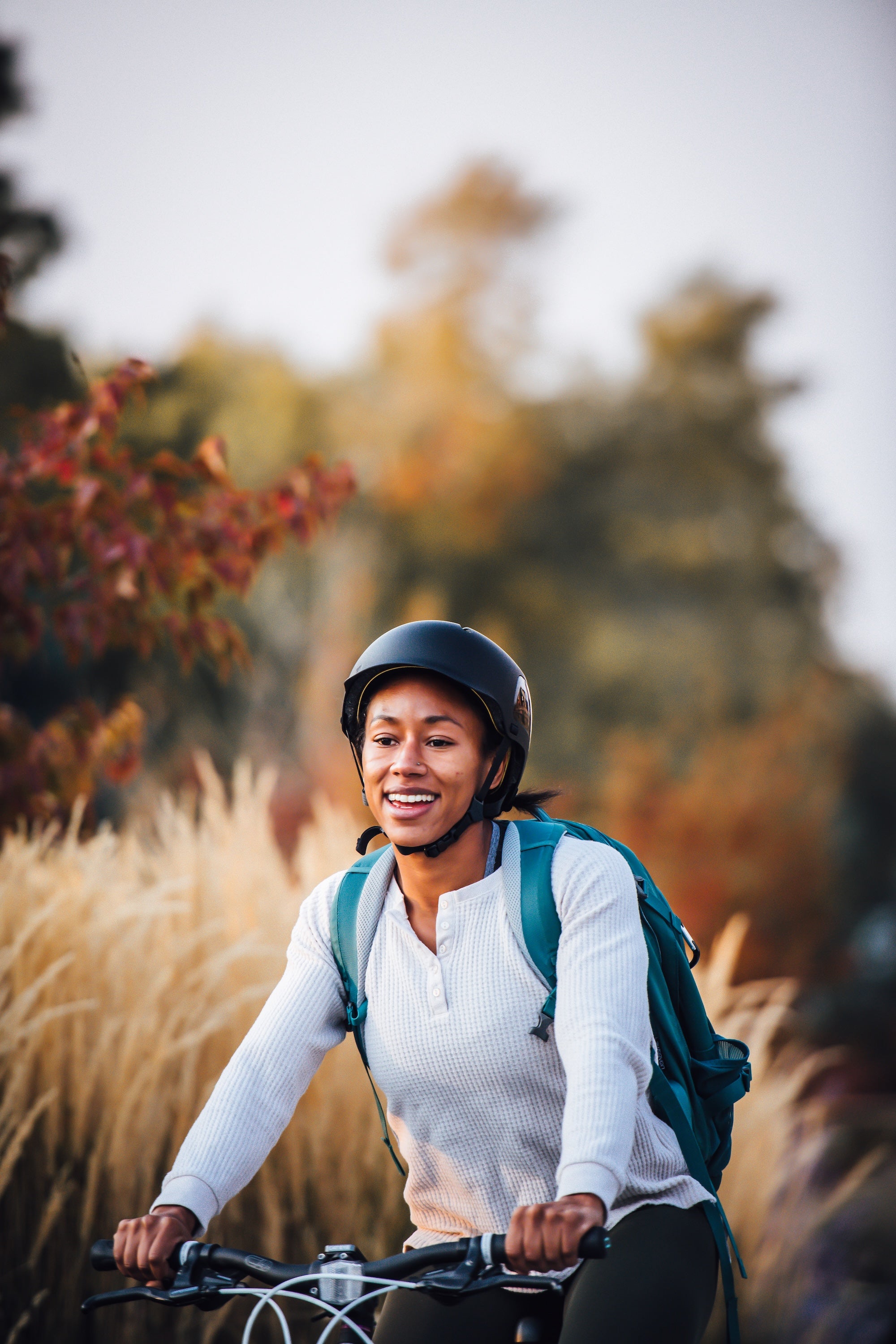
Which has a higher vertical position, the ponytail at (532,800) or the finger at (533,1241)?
the ponytail at (532,800)

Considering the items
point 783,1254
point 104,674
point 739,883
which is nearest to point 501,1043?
point 783,1254

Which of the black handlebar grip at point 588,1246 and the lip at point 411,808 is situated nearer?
the black handlebar grip at point 588,1246

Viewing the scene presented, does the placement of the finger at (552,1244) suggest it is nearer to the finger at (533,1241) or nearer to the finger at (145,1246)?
the finger at (533,1241)

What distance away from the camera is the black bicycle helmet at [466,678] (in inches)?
86.8

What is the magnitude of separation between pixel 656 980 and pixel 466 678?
2.09 feet

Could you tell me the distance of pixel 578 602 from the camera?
1614cm

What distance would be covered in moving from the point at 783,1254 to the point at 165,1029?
242cm

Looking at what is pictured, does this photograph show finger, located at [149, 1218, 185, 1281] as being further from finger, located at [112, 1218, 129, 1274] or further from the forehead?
the forehead

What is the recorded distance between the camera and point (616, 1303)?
1866mm

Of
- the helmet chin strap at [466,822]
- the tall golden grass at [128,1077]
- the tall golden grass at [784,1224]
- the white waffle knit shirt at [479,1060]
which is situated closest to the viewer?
the white waffle knit shirt at [479,1060]

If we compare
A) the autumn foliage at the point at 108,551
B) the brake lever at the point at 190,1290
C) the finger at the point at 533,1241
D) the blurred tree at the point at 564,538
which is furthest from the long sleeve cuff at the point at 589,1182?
the blurred tree at the point at 564,538

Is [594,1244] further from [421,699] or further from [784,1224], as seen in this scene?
[784,1224]

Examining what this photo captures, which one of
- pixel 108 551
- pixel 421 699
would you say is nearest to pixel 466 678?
pixel 421 699

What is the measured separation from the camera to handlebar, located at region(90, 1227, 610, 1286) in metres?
1.60
